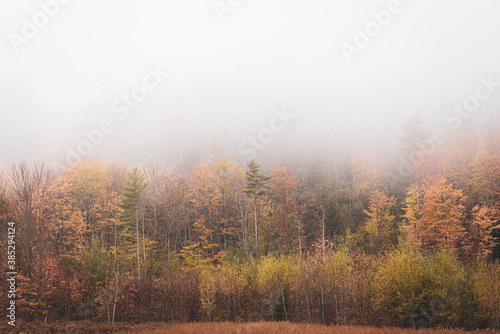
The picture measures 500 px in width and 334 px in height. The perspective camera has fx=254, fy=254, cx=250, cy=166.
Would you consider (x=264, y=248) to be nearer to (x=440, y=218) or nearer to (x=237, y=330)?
(x=440, y=218)

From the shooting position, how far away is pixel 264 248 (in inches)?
1405

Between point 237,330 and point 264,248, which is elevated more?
→ point 237,330

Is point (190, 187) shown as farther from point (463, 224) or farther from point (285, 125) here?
point (285, 125)

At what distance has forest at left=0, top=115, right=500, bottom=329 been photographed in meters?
15.7

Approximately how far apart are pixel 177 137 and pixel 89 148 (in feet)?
96.1

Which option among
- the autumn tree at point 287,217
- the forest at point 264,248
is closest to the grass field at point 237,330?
the forest at point 264,248

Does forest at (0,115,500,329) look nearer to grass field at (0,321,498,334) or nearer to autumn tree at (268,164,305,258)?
autumn tree at (268,164,305,258)

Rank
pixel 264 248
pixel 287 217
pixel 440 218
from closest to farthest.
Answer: pixel 440 218, pixel 264 248, pixel 287 217

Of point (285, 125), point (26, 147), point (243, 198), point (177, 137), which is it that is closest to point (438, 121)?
point (285, 125)

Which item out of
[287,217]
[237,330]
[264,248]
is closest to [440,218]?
[287,217]

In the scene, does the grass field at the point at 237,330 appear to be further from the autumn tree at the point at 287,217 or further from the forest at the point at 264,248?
the autumn tree at the point at 287,217

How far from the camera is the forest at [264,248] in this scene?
15.7 metres

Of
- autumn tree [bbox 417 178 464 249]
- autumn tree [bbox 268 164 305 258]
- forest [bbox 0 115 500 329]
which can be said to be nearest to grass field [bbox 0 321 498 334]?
forest [bbox 0 115 500 329]

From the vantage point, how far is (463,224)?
31.0m
